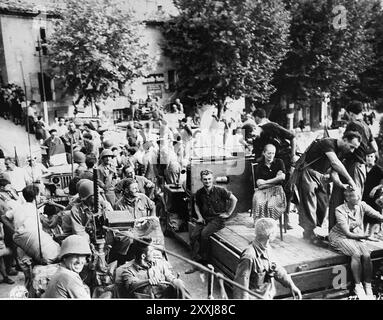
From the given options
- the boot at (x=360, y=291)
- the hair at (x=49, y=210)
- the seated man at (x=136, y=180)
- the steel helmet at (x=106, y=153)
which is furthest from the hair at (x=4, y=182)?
the boot at (x=360, y=291)

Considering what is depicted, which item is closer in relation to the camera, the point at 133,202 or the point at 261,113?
the point at 133,202

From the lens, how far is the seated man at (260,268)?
3096 mm

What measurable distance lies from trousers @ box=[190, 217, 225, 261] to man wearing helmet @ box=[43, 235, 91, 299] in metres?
1.38

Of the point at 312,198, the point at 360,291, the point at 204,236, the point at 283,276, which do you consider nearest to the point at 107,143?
the point at 204,236

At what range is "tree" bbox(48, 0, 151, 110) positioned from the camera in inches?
156

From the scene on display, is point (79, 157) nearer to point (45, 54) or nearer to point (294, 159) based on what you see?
point (45, 54)

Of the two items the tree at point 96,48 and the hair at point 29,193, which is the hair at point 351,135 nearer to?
the tree at point 96,48

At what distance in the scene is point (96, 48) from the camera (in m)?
3.98

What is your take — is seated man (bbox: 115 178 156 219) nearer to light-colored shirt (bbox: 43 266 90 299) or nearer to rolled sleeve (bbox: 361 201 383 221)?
light-colored shirt (bbox: 43 266 90 299)

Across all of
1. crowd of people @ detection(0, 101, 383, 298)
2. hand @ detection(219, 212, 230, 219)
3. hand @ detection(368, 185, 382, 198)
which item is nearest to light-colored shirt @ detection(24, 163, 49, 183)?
crowd of people @ detection(0, 101, 383, 298)

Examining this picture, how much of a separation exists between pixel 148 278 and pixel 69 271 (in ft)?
1.95

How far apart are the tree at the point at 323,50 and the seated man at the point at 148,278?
2.47 meters
